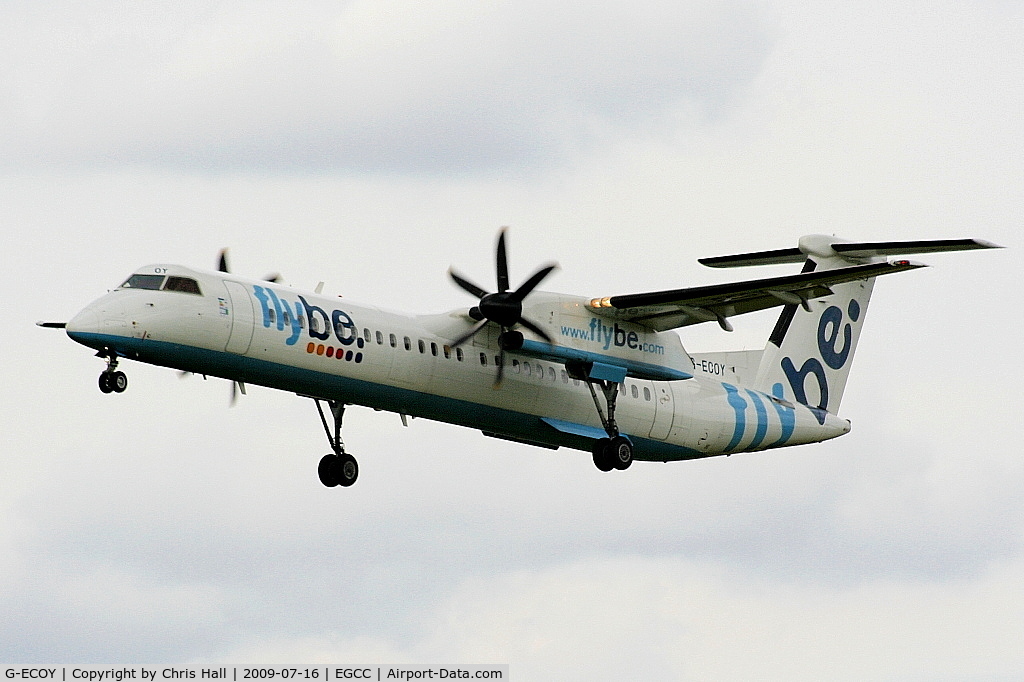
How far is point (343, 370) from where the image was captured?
1160 inches

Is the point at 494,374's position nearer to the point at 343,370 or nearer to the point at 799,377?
the point at 343,370

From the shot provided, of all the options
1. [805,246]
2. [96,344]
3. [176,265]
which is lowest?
[96,344]

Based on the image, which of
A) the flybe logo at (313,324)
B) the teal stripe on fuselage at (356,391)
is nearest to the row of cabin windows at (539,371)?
the teal stripe on fuselage at (356,391)

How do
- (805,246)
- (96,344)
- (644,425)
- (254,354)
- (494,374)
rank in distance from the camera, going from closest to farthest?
(96,344)
(254,354)
(494,374)
(644,425)
(805,246)

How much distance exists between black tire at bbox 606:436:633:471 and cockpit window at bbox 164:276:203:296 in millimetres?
9284

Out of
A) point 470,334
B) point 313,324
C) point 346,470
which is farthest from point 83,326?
point 346,470

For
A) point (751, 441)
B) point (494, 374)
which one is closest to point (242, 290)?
point (494, 374)

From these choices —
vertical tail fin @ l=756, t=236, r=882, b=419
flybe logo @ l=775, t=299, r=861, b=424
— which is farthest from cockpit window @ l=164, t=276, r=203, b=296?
flybe logo @ l=775, t=299, r=861, b=424

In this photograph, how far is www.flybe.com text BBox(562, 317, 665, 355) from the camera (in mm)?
32000

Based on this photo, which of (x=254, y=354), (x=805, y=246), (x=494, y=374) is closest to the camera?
(x=254, y=354)

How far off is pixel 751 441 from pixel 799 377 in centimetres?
248

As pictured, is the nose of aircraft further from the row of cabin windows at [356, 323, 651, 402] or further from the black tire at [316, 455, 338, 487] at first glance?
the black tire at [316, 455, 338, 487]

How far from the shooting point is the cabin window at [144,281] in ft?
90.1

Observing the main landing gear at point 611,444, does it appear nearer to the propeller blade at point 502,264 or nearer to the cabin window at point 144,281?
the propeller blade at point 502,264
